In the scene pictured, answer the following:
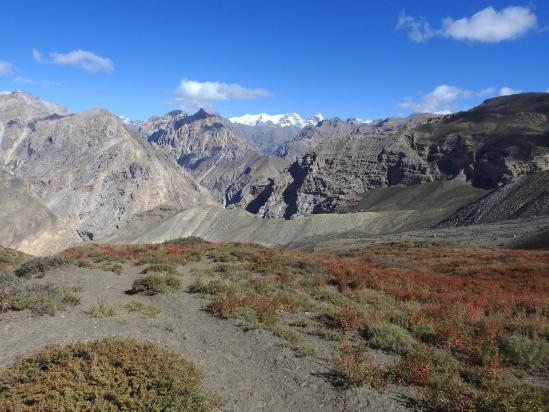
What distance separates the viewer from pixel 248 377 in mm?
8953

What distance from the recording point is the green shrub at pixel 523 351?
32.6ft

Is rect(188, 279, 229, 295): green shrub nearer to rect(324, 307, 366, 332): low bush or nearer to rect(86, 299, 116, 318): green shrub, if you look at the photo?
rect(86, 299, 116, 318): green shrub

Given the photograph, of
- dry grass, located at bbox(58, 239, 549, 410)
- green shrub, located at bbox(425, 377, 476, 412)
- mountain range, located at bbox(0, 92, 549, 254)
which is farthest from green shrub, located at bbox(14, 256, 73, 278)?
mountain range, located at bbox(0, 92, 549, 254)

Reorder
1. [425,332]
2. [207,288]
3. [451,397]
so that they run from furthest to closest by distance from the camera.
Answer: [207,288], [425,332], [451,397]

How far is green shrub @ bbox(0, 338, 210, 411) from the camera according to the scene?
271 inches

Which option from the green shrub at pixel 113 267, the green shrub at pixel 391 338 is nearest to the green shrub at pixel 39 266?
the green shrub at pixel 113 267

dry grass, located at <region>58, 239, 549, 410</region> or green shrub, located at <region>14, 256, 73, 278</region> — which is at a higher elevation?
green shrub, located at <region>14, 256, 73, 278</region>

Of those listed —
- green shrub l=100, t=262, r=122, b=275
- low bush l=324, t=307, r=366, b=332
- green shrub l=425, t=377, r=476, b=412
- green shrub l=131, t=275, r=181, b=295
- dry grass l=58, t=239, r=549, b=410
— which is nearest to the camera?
green shrub l=425, t=377, r=476, b=412

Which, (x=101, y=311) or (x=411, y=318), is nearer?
(x=411, y=318)

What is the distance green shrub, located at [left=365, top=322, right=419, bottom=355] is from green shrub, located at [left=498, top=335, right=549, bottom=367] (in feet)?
7.07

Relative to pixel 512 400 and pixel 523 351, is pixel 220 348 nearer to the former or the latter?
pixel 512 400

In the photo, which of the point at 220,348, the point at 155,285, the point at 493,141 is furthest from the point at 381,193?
the point at 220,348

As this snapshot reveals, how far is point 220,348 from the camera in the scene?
10625mm

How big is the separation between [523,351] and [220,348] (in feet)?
24.9
